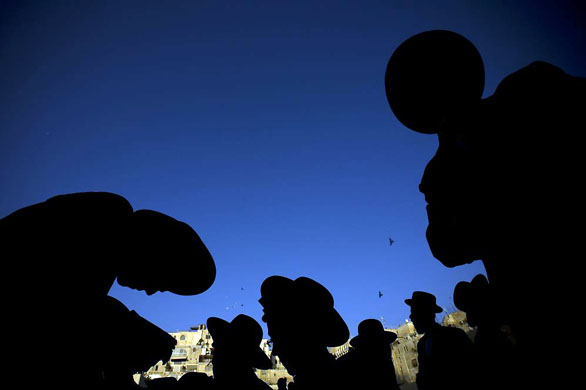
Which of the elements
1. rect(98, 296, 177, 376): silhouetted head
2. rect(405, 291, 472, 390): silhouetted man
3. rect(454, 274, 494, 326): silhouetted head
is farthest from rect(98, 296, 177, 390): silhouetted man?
rect(454, 274, 494, 326): silhouetted head

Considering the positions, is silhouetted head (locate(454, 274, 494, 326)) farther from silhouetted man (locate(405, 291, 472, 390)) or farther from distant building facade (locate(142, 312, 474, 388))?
distant building facade (locate(142, 312, 474, 388))

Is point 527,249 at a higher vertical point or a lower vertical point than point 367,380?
higher

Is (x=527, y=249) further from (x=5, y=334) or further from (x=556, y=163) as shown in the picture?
(x=5, y=334)

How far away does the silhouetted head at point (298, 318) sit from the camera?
3.19m

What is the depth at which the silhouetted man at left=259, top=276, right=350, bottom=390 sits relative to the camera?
2.93m

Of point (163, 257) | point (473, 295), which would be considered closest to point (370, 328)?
point (473, 295)

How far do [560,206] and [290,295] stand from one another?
10.1 feet

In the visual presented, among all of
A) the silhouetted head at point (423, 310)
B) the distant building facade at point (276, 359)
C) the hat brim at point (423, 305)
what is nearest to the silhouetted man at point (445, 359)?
the silhouetted head at point (423, 310)

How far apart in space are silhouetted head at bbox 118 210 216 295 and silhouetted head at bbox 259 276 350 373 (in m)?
1.71

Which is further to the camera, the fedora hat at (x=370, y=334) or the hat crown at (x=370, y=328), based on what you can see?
the hat crown at (x=370, y=328)

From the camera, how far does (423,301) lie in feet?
17.0

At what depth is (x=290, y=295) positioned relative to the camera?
351 cm

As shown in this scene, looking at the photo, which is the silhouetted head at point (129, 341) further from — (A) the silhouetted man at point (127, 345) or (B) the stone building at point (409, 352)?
(B) the stone building at point (409, 352)

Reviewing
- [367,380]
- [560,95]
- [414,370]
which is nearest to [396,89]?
[560,95]
